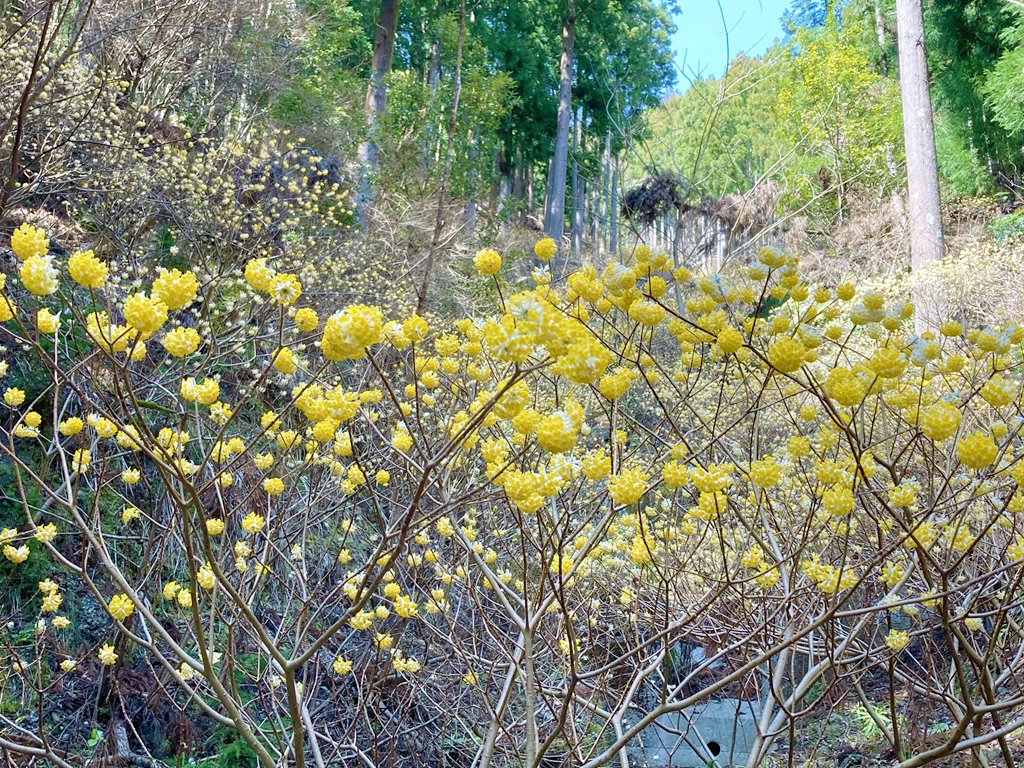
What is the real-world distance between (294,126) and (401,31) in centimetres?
1177

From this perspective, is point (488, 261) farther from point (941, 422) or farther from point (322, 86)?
point (322, 86)

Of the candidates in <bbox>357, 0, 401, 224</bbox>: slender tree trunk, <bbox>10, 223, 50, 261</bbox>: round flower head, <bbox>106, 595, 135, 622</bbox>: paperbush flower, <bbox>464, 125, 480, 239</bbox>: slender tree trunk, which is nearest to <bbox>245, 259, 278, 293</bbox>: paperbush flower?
<bbox>10, 223, 50, 261</bbox>: round flower head

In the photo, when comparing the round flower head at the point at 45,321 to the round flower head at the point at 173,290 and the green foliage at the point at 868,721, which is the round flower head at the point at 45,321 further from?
the green foliage at the point at 868,721

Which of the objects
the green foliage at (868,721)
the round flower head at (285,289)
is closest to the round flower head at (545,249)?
the round flower head at (285,289)

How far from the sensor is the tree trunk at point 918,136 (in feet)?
30.8

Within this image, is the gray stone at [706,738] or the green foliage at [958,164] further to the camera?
the green foliage at [958,164]

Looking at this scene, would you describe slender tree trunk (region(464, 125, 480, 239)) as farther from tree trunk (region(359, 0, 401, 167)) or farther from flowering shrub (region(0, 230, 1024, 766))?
flowering shrub (region(0, 230, 1024, 766))

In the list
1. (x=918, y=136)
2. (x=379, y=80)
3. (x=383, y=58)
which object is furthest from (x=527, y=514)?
(x=383, y=58)

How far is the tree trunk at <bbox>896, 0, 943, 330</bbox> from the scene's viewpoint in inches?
369

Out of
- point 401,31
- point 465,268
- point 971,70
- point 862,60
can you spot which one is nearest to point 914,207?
point 971,70

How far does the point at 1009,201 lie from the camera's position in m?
12.1

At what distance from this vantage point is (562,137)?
55.2ft

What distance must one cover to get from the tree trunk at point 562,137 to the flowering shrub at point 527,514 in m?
10.6

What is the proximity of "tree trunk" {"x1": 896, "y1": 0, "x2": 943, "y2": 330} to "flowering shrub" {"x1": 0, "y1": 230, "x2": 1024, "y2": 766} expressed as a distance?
17.4ft
